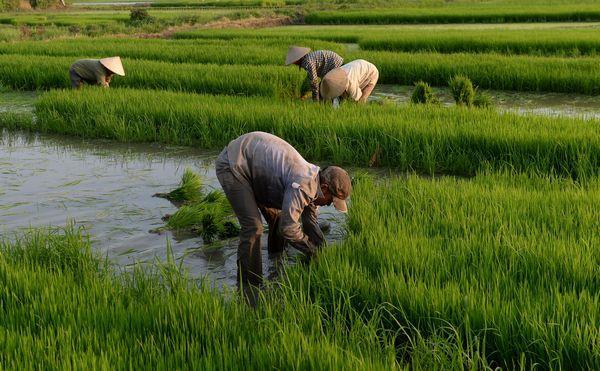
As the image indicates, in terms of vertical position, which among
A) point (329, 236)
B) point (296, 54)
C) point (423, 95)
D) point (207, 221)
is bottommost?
point (329, 236)

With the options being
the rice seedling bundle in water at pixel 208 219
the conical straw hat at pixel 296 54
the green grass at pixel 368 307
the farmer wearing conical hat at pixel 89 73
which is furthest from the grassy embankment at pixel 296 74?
the green grass at pixel 368 307

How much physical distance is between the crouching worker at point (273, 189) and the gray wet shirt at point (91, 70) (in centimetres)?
558

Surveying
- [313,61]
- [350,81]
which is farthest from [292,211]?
[313,61]

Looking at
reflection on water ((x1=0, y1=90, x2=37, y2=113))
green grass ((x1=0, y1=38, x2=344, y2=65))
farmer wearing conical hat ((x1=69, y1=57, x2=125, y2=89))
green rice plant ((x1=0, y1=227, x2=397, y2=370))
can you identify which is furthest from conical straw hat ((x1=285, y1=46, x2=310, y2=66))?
green grass ((x1=0, y1=38, x2=344, y2=65))

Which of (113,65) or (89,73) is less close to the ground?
(113,65)

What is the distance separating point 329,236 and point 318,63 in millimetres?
3265

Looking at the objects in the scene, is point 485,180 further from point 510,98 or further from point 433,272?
point 510,98

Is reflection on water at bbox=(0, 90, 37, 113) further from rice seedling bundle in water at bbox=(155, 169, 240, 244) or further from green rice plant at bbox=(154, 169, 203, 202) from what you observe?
rice seedling bundle in water at bbox=(155, 169, 240, 244)

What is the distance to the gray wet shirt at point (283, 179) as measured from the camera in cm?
328

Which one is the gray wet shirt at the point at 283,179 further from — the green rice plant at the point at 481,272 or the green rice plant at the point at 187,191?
the green rice plant at the point at 187,191

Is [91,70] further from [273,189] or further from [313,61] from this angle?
[273,189]

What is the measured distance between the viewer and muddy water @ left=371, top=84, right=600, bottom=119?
842 centimetres

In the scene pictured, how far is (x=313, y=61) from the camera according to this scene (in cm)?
718

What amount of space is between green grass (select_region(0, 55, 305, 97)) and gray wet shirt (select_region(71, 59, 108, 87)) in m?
0.96
